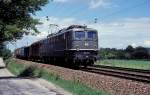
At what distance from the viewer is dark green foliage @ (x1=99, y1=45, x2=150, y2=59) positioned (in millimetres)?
81562

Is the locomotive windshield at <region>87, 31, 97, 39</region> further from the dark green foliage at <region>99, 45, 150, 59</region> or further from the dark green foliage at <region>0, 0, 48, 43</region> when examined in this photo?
the dark green foliage at <region>99, 45, 150, 59</region>

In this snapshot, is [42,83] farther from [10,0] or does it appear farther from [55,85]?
[10,0]

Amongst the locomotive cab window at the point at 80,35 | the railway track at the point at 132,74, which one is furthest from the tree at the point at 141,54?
the railway track at the point at 132,74

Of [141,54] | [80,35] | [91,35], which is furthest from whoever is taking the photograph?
[141,54]

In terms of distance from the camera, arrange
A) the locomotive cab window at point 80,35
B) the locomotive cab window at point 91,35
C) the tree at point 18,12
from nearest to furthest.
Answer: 1. the tree at point 18,12
2. the locomotive cab window at point 80,35
3. the locomotive cab window at point 91,35

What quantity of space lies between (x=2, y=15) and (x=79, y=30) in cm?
853

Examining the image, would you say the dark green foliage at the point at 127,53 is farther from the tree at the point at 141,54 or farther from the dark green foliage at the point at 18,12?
the dark green foliage at the point at 18,12

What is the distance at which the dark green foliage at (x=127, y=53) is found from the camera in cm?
8156

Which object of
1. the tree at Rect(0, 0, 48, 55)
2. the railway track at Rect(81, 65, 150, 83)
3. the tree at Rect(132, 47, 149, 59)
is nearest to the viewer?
the railway track at Rect(81, 65, 150, 83)

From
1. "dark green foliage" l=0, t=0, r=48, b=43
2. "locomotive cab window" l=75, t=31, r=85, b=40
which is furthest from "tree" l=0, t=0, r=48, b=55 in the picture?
"locomotive cab window" l=75, t=31, r=85, b=40

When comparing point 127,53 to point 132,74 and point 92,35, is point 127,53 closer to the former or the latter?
point 92,35

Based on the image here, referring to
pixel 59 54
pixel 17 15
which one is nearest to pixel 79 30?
pixel 59 54

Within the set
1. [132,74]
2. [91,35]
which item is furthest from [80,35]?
[132,74]

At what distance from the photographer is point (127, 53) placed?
88.3 metres
